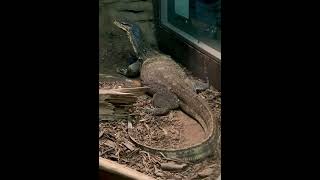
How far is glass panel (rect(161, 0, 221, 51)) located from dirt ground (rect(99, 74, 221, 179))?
50 centimetres

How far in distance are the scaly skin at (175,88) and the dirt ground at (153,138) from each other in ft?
0.20

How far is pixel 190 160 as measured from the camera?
8.70 feet

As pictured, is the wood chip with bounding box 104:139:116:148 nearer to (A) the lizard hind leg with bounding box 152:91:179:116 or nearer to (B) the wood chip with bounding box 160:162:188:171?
(B) the wood chip with bounding box 160:162:188:171

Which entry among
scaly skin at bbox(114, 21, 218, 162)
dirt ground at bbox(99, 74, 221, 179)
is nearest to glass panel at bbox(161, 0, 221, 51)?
scaly skin at bbox(114, 21, 218, 162)

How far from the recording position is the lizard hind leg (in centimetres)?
359

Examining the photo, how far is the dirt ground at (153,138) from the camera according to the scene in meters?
2.50

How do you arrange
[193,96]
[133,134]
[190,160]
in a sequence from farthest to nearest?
1. [193,96]
2. [133,134]
3. [190,160]
